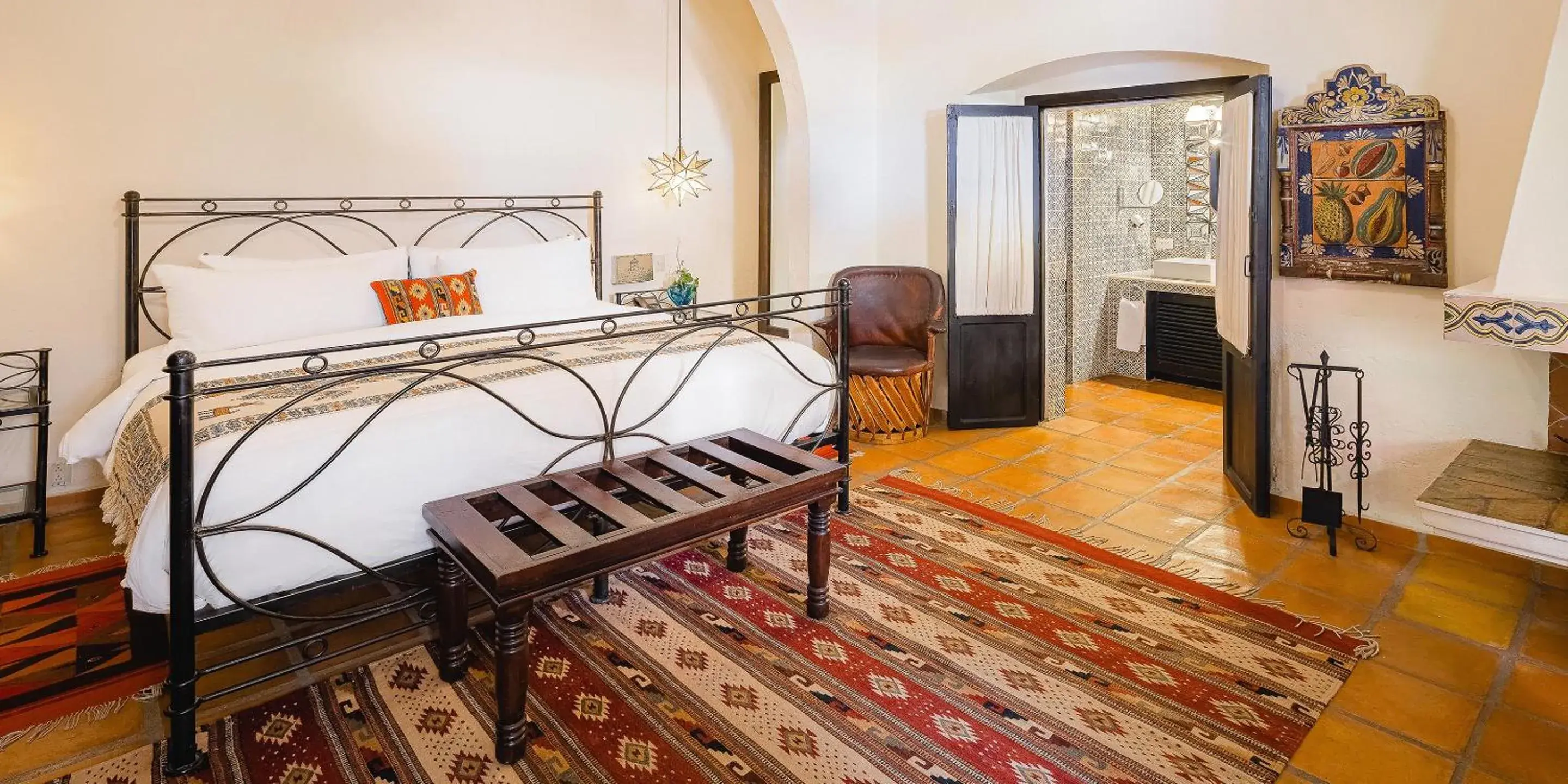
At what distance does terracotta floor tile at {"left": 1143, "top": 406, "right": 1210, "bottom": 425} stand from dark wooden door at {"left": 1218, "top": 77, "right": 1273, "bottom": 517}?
139 centimetres

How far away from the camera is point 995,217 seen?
5.02 meters

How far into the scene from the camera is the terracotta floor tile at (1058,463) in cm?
443

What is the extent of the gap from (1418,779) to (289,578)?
9.50 ft

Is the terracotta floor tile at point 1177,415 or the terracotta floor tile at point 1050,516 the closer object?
the terracotta floor tile at point 1050,516

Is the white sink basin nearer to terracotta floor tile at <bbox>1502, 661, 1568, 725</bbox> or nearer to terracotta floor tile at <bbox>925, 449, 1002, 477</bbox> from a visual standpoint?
terracotta floor tile at <bbox>925, 449, 1002, 477</bbox>

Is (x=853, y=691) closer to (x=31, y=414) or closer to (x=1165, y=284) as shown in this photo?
(x=31, y=414)

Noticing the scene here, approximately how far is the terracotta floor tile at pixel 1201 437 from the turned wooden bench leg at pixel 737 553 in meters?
3.03

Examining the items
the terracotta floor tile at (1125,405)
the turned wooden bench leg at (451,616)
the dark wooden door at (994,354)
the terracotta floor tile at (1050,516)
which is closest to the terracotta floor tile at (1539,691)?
the terracotta floor tile at (1050,516)

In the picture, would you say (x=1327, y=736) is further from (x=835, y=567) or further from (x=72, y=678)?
(x=72, y=678)

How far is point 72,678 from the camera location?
247 centimetres

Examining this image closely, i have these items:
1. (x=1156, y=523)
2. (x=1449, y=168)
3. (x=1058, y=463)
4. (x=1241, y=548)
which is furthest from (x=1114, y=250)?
(x=1241, y=548)

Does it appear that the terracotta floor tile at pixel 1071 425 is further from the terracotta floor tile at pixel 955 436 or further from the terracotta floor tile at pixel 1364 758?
the terracotta floor tile at pixel 1364 758

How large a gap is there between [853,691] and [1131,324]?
4818 mm

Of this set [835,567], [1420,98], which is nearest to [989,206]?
[1420,98]
